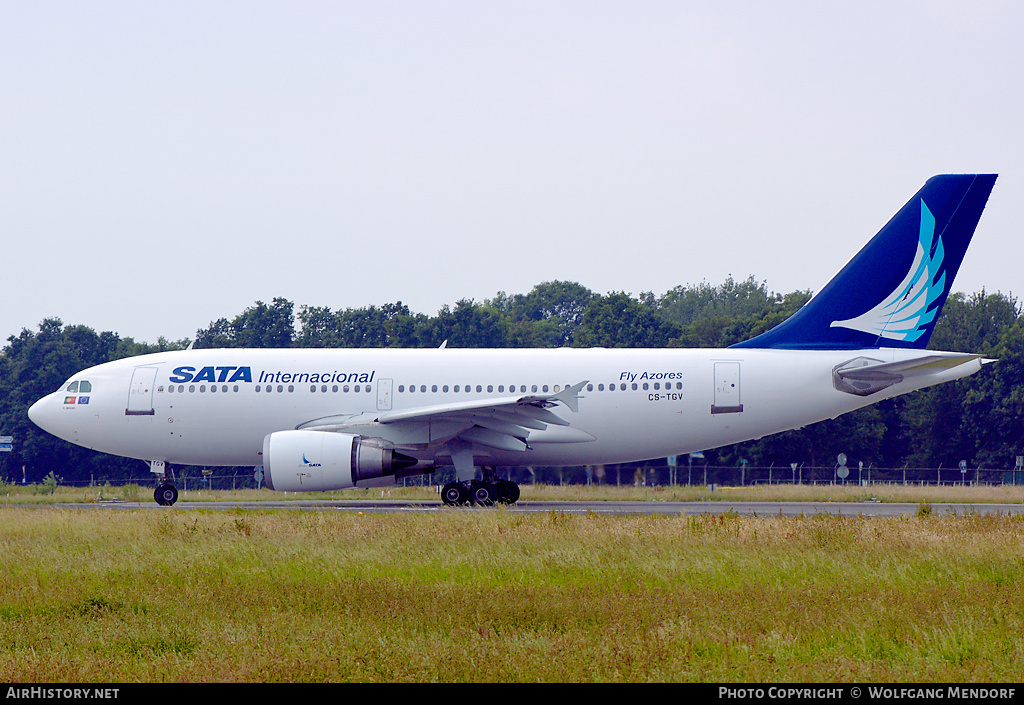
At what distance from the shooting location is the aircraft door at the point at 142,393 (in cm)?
2458

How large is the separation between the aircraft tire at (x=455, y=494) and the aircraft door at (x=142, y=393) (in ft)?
23.2

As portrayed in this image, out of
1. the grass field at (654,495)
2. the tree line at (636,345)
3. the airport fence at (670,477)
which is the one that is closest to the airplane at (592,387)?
the grass field at (654,495)

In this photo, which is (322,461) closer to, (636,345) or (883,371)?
(883,371)

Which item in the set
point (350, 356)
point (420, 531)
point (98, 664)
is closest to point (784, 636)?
point (98, 664)

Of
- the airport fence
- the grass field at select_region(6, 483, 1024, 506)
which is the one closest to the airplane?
the grass field at select_region(6, 483, 1024, 506)

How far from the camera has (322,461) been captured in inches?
847

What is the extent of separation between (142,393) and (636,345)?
43.3m

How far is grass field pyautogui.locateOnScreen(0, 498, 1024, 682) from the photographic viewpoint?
735 centimetres

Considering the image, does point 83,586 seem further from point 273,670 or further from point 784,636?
point 784,636

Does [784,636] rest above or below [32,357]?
below

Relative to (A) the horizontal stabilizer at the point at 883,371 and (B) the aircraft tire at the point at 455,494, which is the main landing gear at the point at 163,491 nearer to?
(B) the aircraft tire at the point at 455,494

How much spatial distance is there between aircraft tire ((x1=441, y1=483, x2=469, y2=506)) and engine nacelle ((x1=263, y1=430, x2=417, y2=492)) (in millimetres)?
1897

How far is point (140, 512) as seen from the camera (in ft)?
66.3
